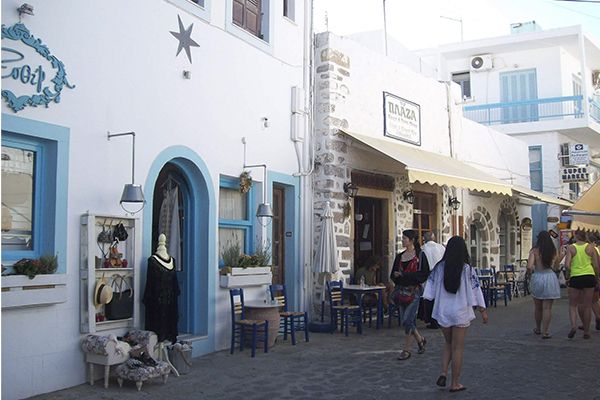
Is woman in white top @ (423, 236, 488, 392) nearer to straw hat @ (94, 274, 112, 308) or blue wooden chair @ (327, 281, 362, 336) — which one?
straw hat @ (94, 274, 112, 308)

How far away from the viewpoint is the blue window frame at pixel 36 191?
573 cm

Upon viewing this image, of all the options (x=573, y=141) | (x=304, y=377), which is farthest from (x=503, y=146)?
(x=304, y=377)

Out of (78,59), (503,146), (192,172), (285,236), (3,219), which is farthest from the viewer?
(503,146)

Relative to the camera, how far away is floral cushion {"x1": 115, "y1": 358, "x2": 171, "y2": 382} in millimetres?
5895

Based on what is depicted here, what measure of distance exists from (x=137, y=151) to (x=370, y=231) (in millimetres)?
6157

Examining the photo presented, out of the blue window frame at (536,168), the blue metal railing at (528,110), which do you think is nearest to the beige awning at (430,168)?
the blue window frame at (536,168)

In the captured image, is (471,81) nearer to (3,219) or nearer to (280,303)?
(280,303)

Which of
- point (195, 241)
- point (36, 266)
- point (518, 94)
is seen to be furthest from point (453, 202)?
point (36, 266)

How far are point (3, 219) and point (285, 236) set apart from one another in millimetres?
4866

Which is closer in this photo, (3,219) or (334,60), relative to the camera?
(3,219)

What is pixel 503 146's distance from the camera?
17.0 m

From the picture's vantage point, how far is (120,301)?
6.52 m

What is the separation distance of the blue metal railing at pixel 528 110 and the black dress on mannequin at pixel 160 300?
1525 centimetres

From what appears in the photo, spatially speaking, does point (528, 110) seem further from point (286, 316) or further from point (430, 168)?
point (286, 316)
